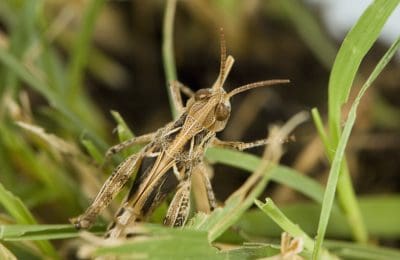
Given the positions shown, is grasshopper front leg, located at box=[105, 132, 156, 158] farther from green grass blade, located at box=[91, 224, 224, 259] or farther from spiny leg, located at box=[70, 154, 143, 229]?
green grass blade, located at box=[91, 224, 224, 259]

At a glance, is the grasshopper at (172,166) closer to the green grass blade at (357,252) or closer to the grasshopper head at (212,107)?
the grasshopper head at (212,107)

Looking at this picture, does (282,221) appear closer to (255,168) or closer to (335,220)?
(255,168)

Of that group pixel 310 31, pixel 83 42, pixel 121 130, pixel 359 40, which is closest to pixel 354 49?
pixel 359 40

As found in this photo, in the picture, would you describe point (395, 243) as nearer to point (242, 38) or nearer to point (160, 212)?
point (160, 212)

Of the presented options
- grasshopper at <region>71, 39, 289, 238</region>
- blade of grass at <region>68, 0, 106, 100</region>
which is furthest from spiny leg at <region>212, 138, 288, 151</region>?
blade of grass at <region>68, 0, 106, 100</region>

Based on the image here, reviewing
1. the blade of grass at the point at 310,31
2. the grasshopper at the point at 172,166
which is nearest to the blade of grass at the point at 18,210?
the grasshopper at the point at 172,166

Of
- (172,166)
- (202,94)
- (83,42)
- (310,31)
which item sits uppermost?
(310,31)

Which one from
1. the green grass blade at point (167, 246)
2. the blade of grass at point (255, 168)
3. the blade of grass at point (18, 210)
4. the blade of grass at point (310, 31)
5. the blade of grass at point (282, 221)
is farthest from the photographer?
the blade of grass at point (310, 31)
